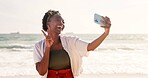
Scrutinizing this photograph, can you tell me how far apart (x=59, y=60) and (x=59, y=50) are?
0.10 meters

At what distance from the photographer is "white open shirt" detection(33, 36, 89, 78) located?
275 centimetres

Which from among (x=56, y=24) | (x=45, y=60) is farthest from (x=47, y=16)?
(x=45, y=60)

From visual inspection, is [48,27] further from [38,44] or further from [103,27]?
[103,27]

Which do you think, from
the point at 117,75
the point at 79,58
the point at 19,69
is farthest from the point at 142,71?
the point at 79,58

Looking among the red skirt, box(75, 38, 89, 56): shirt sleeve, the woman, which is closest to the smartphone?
the woman

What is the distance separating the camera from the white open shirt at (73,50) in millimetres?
2754

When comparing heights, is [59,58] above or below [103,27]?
below

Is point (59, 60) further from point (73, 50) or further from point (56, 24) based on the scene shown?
point (56, 24)

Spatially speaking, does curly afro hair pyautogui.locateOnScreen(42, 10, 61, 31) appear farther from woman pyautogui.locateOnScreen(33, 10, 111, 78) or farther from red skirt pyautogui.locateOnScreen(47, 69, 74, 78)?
red skirt pyautogui.locateOnScreen(47, 69, 74, 78)

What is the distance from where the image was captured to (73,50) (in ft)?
9.17

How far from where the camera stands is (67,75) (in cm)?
275

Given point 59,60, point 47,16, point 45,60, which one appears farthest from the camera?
point 47,16

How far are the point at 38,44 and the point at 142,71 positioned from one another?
868 cm

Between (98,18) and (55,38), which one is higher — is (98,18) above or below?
above
